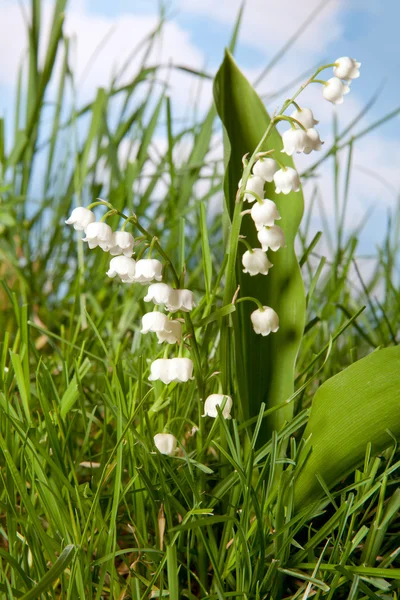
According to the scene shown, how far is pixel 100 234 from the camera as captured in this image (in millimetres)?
488

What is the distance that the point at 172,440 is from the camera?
52cm

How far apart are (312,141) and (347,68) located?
0.06 metres

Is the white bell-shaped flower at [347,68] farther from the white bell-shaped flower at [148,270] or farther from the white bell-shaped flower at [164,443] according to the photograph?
the white bell-shaped flower at [164,443]

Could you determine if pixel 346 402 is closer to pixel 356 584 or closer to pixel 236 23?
pixel 356 584

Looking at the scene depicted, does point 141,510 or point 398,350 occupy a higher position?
point 398,350

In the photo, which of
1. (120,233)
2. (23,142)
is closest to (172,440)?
(120,233)

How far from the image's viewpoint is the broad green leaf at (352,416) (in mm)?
491

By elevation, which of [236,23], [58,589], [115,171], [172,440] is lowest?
[58,589]

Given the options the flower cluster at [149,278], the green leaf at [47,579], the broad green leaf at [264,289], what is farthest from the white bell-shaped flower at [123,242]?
the green leaf at [47,579]

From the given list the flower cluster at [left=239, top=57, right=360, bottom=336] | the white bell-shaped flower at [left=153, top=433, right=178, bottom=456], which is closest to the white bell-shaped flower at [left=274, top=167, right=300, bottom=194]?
the flower cluster at [left=239, top=57, right=360, bottom=336]

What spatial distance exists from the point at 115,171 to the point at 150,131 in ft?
0.35

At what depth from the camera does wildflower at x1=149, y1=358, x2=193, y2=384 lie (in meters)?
0.50

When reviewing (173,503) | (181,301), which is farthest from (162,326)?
(173,503)

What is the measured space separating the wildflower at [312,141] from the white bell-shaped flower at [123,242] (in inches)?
5.6
